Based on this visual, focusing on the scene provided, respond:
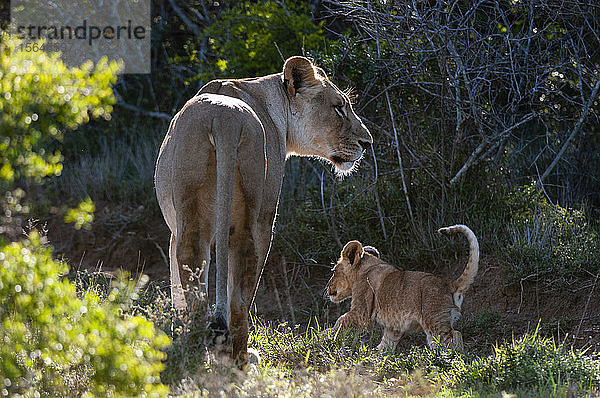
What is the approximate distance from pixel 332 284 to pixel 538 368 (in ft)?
8.71

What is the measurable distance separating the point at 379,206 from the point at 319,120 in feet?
7.26

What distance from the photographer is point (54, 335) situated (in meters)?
3.04

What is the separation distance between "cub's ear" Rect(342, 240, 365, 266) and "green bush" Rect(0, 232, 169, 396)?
346 cm

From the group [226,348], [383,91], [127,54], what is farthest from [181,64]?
[226,348]

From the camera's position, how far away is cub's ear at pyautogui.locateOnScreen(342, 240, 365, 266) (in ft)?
21.3

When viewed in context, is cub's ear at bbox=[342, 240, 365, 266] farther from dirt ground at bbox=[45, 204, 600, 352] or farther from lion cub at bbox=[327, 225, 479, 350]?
dirt ground at bbox=[45, 204, 600, 352]

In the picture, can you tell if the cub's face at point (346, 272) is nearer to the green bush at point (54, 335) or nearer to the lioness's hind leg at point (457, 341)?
the lioness's hind leg at point (457, 341)

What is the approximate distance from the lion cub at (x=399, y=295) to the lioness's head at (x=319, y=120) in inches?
35.7

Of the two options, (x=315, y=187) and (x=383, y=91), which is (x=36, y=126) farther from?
(x=315, y=187)

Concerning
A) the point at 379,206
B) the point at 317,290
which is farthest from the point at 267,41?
the point at 317,290

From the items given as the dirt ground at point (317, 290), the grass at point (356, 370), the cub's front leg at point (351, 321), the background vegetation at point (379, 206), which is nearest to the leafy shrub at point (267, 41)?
the background vegetation at point (379, 206)

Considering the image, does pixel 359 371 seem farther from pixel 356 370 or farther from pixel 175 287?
pixel 175 287

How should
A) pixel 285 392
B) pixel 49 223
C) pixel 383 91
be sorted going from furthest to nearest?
1. pixel 49 223
2. pixel 383 91
3. pixel 285 392

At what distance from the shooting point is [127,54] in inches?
504
